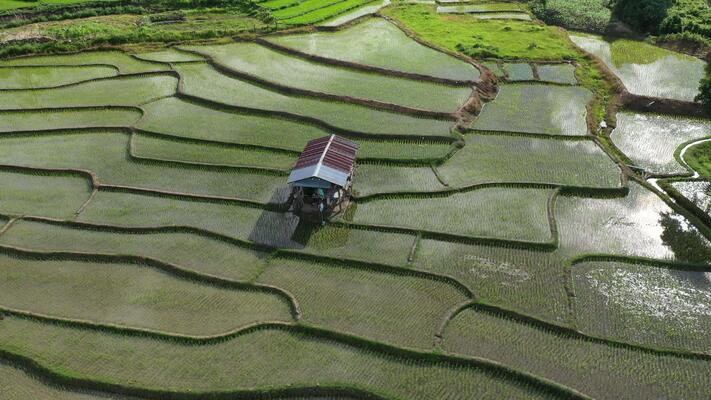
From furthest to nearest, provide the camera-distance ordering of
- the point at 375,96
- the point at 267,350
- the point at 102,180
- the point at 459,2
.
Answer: the point at 459,2 → the point at 375,96 → the point at 102,180 → the point at 267,350

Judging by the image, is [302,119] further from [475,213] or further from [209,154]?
[475,213]

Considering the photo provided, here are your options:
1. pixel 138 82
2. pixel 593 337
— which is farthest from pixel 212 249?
pixel 138 82

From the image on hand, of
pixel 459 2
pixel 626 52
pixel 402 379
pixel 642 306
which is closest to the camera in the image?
pixel 402 379

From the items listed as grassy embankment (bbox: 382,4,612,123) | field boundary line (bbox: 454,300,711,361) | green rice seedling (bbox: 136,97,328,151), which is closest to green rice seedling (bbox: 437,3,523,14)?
grassy embankment (bbox: 382,4,612,123)

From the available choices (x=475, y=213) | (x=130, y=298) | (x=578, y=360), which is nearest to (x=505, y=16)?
(x=475, y=213)

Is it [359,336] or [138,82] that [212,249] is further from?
[138,82]

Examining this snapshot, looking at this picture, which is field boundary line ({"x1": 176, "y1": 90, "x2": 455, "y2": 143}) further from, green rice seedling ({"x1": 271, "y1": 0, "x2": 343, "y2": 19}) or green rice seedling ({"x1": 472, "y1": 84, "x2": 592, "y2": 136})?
green rice seedling ({"x1": 271, "y1": 0, "x2": 343, "y2": 19})
